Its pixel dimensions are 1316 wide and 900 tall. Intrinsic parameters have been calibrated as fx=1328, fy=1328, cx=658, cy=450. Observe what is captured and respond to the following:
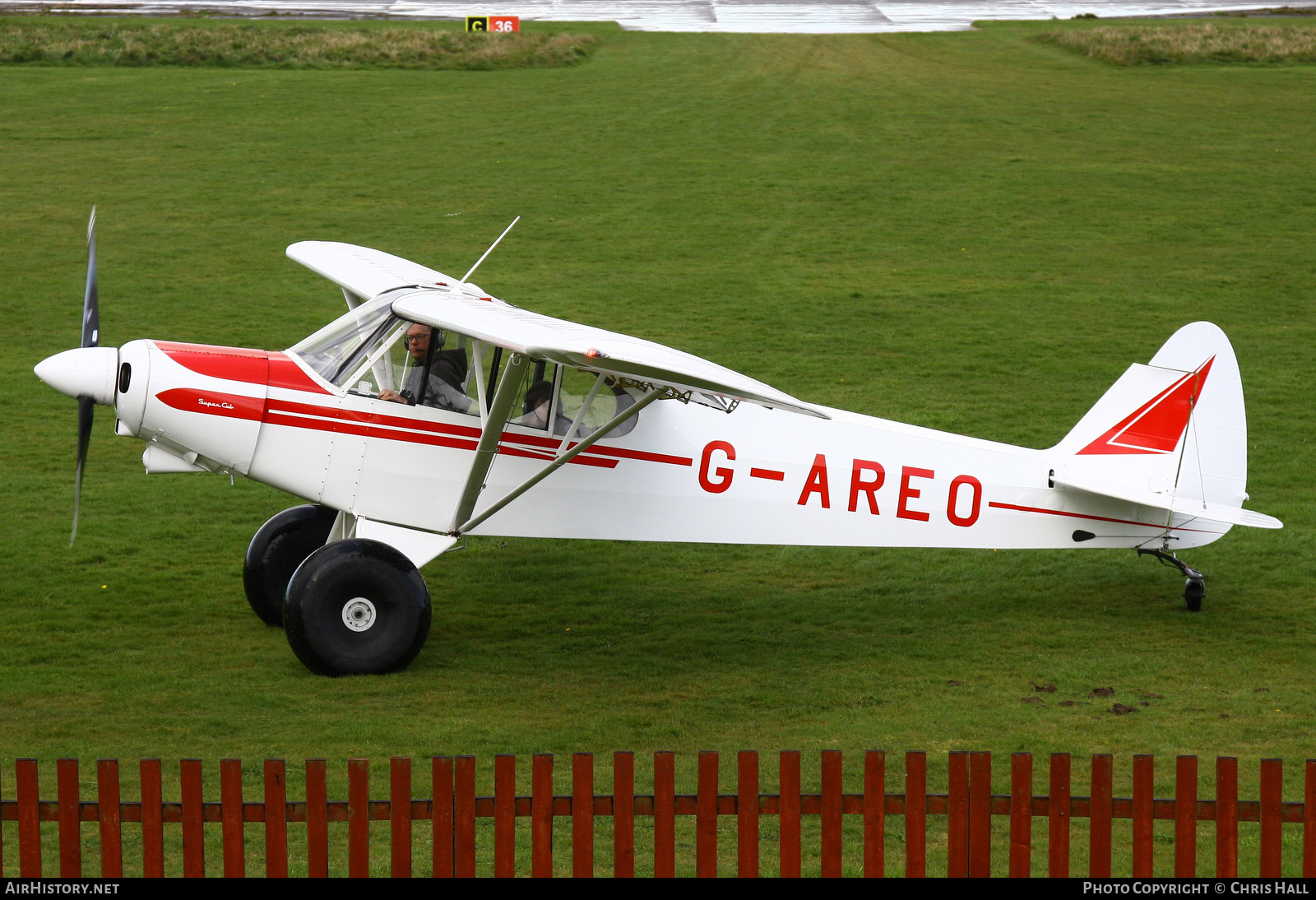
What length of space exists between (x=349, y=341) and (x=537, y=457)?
5.07 feet

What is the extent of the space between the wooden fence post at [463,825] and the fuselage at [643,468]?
164 inches

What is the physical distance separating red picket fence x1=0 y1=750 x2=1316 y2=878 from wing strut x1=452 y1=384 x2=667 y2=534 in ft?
12.0

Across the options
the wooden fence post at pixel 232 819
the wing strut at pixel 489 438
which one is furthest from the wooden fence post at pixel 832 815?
the wing strut at pixel 489 438

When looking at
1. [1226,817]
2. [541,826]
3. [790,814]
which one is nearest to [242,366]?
[541,826]

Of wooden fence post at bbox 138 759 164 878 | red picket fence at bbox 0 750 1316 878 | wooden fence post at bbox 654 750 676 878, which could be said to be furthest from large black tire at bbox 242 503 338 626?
wooden fence post at bbox 654 750 676 878

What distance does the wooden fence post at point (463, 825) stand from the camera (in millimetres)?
5262

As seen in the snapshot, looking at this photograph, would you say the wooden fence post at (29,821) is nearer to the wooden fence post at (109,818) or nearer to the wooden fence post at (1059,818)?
the wooden fence post at (109,818)

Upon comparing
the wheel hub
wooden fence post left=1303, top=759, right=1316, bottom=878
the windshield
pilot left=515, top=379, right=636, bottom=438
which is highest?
the windshield

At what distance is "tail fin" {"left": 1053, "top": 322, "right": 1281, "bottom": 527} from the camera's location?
33.1 ft

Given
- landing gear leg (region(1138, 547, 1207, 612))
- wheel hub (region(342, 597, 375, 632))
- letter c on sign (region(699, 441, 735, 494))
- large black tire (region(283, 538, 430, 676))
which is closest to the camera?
large black tire (region(283, 538, 430, 676))

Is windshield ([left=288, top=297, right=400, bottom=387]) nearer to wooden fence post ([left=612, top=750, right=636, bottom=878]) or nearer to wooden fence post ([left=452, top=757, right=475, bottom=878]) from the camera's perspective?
wooden fence post ([left=452, top=757, right=475, bottom=878])

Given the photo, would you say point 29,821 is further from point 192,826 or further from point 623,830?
point 623,830

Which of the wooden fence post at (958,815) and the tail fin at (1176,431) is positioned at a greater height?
the tail fin at (1176,431)

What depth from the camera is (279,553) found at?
10.2 metres
